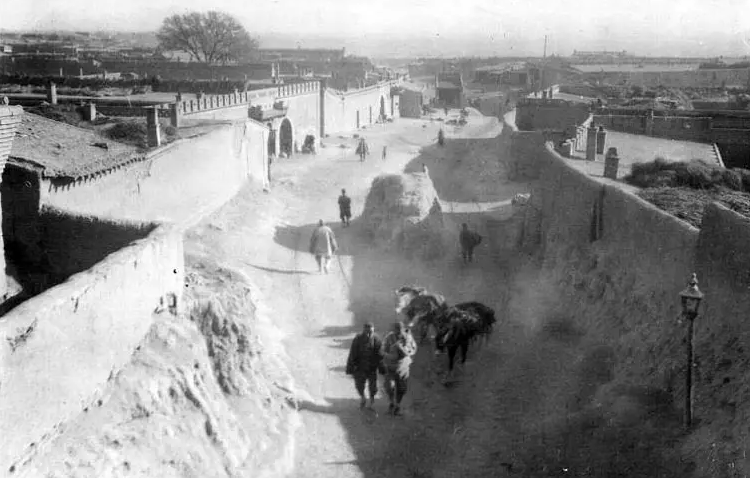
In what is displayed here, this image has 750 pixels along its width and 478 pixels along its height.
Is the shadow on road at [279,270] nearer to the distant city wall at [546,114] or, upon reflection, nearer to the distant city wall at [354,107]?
the distant city wall at [546,114]

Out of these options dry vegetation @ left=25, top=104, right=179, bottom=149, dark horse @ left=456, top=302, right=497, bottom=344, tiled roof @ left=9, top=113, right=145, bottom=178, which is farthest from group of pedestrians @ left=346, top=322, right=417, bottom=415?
dry vegetation @ left=25, top=104, right=179, bottom=149

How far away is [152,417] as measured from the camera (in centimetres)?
873

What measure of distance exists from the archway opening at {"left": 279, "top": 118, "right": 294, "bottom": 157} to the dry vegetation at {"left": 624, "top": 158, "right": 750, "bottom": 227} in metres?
21.8

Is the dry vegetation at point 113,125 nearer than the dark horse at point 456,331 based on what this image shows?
No

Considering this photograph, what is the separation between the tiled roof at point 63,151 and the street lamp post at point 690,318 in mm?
10087

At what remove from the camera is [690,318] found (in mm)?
8961

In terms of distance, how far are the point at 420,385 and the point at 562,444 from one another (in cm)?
325

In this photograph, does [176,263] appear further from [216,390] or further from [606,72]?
[606,72]

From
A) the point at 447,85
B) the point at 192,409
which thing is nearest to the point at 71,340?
the point at 192,409

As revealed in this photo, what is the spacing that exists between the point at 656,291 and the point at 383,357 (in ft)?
14.8

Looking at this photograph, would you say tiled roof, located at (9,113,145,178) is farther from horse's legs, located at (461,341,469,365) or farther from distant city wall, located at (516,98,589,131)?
distant city wall, located at (516,98,589,131)

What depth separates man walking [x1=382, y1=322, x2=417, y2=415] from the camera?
38.1 ft

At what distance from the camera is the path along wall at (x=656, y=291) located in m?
9.13

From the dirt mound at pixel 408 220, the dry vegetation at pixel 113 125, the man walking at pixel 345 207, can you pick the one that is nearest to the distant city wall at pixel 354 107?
the dry vegetation at pixel 113 125
